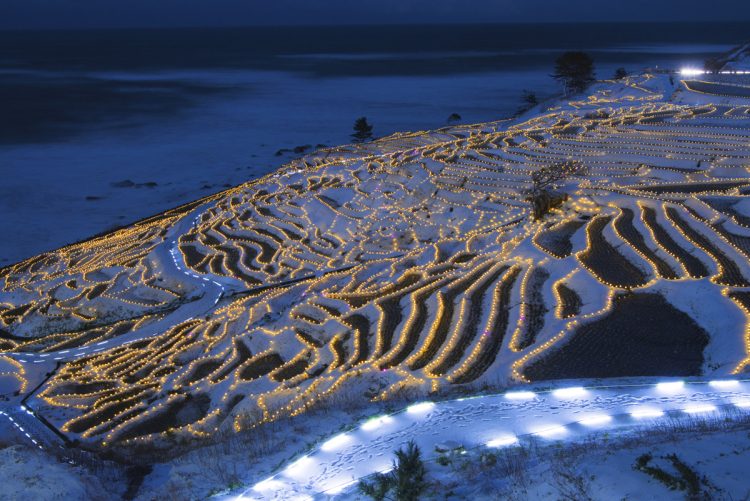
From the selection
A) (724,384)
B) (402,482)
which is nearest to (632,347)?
(724,384)

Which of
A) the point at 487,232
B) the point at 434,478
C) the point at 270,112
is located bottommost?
the point at 434,478

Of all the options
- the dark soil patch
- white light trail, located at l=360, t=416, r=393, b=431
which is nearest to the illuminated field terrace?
the dark soil patch

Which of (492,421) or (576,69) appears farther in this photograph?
(576,69)

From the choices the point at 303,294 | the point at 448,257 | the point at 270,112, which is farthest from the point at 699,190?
the point at 270,112

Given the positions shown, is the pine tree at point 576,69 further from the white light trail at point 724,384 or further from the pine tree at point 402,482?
the pine tree at point 402,482

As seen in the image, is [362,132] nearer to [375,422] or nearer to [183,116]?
[183,116]

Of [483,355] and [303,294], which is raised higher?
[303,294]

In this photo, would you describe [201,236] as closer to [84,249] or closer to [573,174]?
[84,249]
